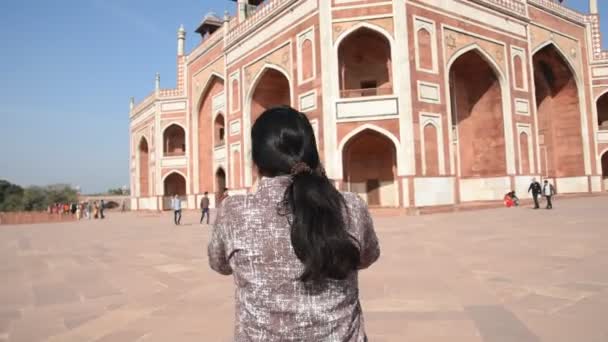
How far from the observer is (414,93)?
13.7 m

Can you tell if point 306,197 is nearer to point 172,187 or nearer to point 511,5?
point 511,5

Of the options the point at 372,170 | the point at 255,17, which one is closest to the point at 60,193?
the point at 255,17

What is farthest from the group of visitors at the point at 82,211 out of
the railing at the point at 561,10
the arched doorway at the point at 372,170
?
the railing at the point at 561,10

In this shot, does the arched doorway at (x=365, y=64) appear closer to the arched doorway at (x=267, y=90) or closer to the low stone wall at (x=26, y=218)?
the arched doorway at (x=267, y=90)

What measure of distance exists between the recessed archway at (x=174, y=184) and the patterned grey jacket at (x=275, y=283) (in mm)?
27693

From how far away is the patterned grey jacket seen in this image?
1.03 metres

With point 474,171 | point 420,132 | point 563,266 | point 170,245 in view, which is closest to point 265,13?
point 420,132

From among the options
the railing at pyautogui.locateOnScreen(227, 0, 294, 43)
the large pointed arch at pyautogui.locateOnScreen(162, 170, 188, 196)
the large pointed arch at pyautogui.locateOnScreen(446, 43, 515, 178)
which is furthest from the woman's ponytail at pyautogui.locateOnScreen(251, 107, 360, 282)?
the large pointed arch at pyautogui.locateOnScreen(162, 170, 188, 196)

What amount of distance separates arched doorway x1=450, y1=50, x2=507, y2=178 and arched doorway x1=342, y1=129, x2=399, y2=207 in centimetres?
356

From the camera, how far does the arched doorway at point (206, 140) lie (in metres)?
24.3

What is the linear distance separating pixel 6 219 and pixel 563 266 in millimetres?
25336

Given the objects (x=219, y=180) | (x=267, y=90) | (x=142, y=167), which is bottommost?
(x=219, y=180)

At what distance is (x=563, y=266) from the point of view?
4.33 m

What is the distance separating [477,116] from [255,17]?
419 inches
